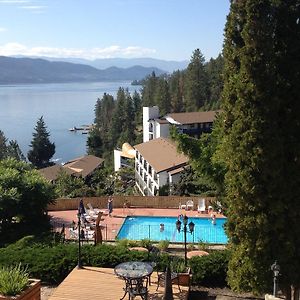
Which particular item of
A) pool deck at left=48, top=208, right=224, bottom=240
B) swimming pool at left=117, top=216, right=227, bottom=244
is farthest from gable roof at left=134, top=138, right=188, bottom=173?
swimming pool at left=117, top=216, right=227, bottom=244

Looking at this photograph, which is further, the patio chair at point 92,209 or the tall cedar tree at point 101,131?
the tall cedar tree at point 101,131

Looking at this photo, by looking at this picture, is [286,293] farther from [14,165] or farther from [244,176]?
[14,165]

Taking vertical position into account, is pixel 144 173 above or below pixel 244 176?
below

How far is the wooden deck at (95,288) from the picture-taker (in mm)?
11438

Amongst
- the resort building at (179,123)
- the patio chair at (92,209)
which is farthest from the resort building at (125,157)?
the patio chair at (92,209)

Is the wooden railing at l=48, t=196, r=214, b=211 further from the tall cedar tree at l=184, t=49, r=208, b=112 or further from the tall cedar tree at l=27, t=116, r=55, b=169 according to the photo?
the tall cedar tree at l=184, t=49, r=208, b=112

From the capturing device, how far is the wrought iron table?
11.0 metres

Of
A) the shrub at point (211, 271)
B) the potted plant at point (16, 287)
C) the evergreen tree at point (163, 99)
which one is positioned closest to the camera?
the potted plant at point (16, 287)

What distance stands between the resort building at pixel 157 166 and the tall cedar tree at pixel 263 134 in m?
25.5

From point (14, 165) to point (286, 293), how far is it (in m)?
16.3

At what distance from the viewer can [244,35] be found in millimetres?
9562

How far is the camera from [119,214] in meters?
26.3

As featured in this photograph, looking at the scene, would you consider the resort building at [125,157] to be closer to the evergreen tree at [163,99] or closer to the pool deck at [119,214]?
the evergreen tree at [163,99]

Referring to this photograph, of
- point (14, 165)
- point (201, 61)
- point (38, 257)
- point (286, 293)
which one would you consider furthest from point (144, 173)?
point (201, 61)
